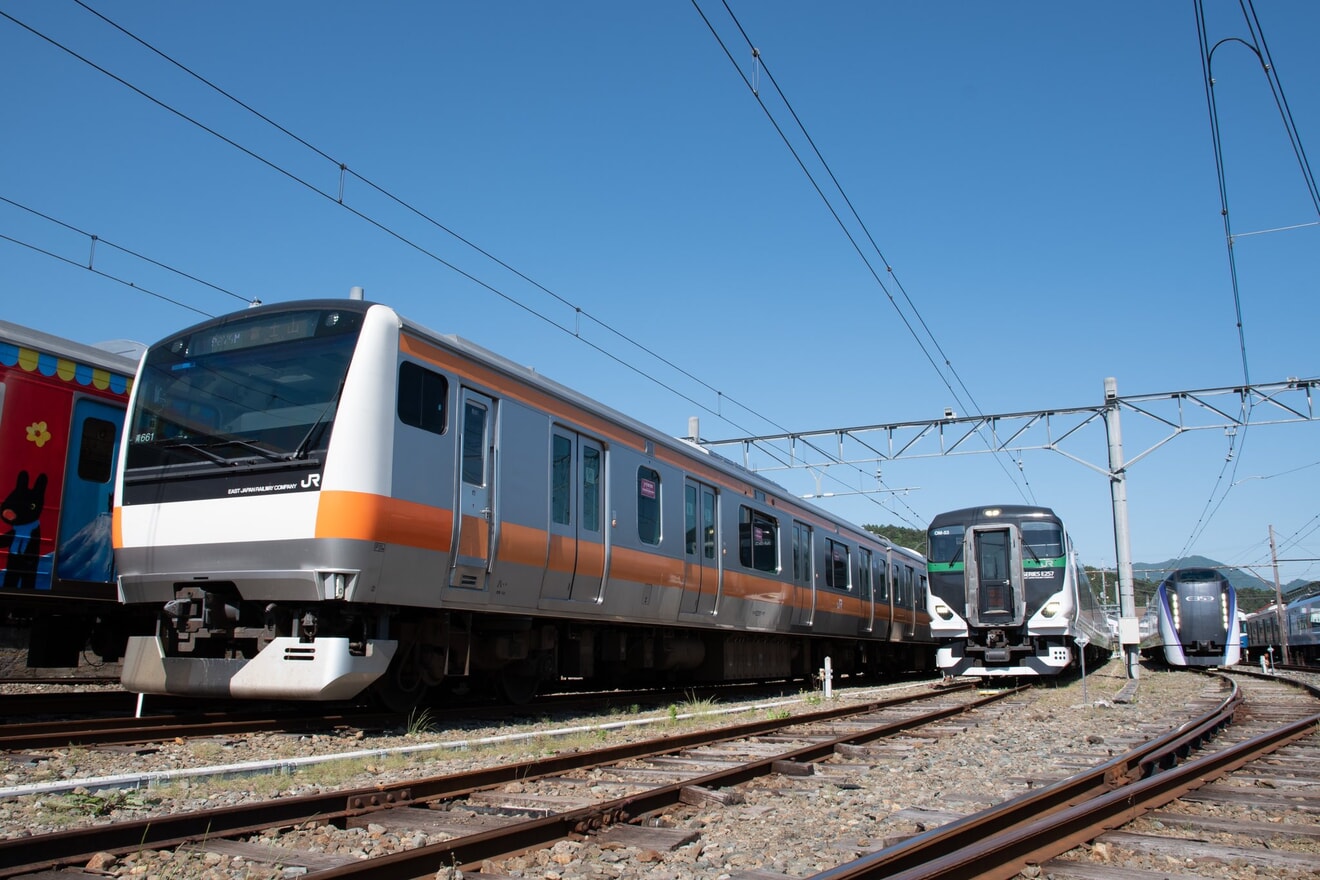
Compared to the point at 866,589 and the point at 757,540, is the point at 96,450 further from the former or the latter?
the point at 866,589

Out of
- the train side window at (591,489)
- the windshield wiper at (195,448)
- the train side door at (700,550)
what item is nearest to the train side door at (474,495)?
the train side window at (591,489)

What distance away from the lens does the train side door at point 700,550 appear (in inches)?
496

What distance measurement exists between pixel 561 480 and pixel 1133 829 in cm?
604

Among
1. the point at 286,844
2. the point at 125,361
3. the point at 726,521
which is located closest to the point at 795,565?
the point at 726,521

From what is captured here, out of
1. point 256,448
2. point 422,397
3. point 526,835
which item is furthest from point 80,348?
point 526,835

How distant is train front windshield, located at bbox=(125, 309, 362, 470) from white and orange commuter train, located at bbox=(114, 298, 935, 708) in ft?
0.06

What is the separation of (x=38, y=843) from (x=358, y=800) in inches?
55.5

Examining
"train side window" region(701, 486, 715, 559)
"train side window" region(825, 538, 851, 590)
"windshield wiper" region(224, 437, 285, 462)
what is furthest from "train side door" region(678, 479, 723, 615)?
"windshield wiper" region(224, 437, 285, 462)

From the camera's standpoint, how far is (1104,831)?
4.93 meters

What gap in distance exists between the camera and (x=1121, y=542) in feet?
67.2

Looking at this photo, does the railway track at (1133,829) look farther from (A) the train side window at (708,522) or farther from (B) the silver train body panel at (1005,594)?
(B) the silver train body panel at (1005,594)

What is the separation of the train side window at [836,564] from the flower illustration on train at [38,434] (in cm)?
1223

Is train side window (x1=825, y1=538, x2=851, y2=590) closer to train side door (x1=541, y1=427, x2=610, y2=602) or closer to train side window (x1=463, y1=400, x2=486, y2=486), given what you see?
train side door (x1=541, y1=427, x2=610, y2=602)

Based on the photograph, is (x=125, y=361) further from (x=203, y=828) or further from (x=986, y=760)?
(x=986, y=760)
